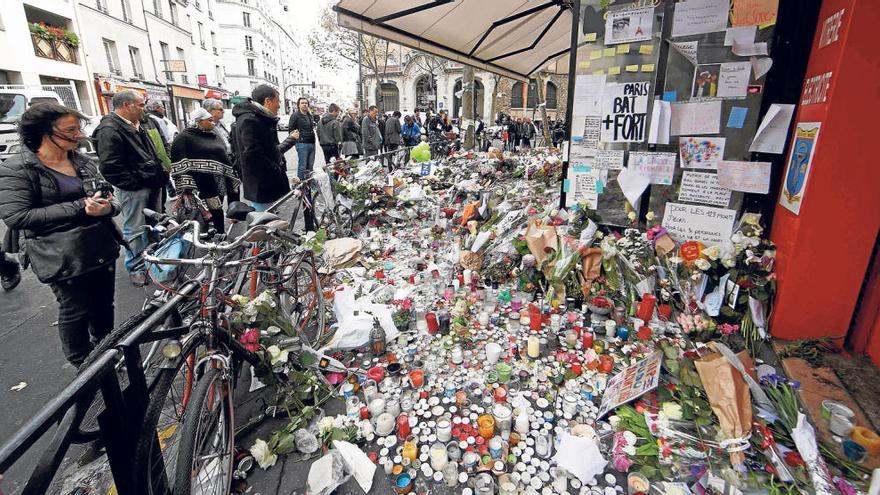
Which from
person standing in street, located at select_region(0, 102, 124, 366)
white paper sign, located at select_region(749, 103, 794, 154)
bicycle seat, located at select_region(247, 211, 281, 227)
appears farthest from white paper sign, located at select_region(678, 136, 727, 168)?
person standing in street, located at select_region(0, 102, 124, 366)

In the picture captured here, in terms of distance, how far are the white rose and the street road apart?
1194 millimetres

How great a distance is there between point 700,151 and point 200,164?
5.06 metres

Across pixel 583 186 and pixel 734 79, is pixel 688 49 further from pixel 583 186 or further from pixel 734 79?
pixel 583 186

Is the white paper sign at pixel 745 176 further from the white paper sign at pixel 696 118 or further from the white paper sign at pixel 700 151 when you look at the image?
the white paper sign at pixel 696 118

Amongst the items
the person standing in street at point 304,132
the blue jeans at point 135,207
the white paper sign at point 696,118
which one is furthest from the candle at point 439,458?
the person standing in street at point 304,132

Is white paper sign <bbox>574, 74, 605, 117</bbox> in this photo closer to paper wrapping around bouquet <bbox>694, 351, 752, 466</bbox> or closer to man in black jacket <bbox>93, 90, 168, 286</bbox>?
paper wrapping around bouquet <bbox>694, 351, 752, 466</bbox>

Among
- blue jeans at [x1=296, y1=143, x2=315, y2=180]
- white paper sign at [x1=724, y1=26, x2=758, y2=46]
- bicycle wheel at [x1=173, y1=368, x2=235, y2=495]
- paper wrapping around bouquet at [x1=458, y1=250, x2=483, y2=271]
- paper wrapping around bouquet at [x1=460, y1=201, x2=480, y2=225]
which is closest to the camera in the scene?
bicycle wheel at [x1=173, y1=368, x2=235, y2=495]

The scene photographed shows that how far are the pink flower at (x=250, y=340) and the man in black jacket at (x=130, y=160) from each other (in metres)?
2.15

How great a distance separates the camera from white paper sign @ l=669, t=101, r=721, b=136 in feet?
10.5

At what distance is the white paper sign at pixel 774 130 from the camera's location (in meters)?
2.84

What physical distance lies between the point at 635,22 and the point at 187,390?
14.2 feet

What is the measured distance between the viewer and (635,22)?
11.5 ft

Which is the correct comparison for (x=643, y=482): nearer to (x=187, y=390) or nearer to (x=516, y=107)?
(x=187, y=390)

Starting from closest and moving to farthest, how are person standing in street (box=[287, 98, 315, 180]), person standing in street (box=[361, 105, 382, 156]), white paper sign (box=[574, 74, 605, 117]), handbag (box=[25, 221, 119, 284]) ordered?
handbag (box=[25, 221, 119, 284]), white paper sign (box=[574, 74, 605, 117]), person standing in street (box=[287, 98, 315, 180]), person standing in street (box=[361, 105, 382, 156])
